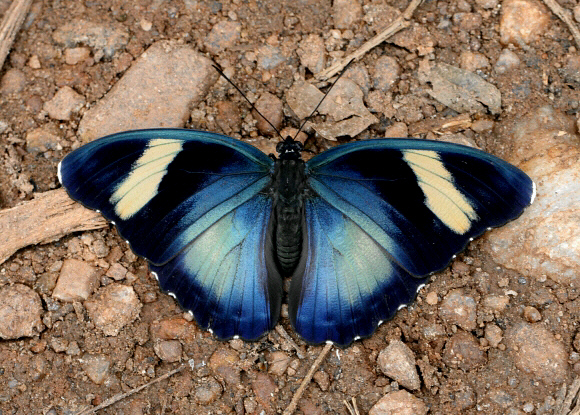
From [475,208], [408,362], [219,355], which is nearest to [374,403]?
[408,362]

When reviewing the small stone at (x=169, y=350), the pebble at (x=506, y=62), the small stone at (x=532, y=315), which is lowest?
the small stone at (x=169, y=350)

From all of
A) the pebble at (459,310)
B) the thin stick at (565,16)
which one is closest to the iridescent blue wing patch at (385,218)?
the pebble at (459,310)

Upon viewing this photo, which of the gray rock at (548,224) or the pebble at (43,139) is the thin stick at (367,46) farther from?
the pebble at (43,139)

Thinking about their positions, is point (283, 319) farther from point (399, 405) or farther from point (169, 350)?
point (399, 405)

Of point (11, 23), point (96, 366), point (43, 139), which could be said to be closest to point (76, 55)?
point (11, 23)

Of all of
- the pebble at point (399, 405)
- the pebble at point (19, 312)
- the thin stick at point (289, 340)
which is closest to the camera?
the pebble at point (399, 405)

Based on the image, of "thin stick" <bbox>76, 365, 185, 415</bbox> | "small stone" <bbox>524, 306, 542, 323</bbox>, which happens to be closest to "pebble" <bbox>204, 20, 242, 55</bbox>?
"thin stick" <bbox>76, 365, 185, 415</bbox>
